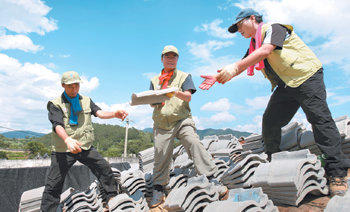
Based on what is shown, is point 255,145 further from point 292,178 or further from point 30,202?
point 30,202

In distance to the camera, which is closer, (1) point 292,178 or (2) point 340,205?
(2) point 340,205

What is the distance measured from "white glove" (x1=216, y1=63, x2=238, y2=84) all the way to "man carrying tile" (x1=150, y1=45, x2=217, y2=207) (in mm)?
977

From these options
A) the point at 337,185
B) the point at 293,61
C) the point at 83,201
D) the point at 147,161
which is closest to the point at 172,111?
the point at 293,61

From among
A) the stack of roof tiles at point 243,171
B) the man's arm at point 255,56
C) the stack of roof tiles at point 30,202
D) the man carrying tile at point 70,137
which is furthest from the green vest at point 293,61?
the stack of roof tiles at point 30,202

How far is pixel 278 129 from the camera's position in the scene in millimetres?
3557

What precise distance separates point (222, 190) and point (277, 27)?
6.57ft

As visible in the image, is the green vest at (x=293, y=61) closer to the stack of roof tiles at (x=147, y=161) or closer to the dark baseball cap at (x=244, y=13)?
the dark baseball cap at (x=244, y=13)

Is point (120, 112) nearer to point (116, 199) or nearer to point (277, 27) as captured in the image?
point (116, 199)

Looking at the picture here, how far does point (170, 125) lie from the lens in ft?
12.3

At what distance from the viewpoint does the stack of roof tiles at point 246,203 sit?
2.05 metres

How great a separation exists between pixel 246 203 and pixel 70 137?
273 cm

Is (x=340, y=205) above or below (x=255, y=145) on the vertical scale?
below

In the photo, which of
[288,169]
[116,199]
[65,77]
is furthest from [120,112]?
[288,169]

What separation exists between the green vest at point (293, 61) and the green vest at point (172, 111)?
1.33 m
